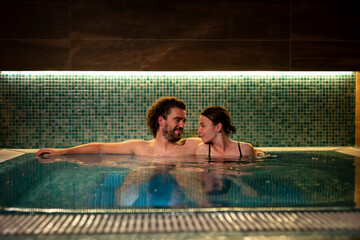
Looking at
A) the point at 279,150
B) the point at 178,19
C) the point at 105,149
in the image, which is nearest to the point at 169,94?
the point at 178,19

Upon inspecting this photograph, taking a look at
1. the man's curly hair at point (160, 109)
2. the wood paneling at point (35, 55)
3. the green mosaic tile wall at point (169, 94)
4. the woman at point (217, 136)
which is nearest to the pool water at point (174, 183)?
the woman at point (217, 136)

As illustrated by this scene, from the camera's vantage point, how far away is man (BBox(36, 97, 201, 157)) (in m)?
4.18

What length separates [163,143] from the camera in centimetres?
424

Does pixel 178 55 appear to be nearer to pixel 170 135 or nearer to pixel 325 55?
pixel 170 135

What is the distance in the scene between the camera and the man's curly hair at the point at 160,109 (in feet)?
13.9

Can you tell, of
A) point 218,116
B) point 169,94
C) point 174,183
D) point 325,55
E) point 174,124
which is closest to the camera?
point 174,183

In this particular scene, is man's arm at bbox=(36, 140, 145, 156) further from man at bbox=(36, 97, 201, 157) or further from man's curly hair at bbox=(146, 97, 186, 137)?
man's curly hair at bbox=(146, 97, 186, 137)

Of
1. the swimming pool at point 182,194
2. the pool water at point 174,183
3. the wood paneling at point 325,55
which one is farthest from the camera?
the wood paneling at point 325,55

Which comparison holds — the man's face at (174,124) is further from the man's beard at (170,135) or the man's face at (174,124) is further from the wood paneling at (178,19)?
the wood paneling at (178,19)

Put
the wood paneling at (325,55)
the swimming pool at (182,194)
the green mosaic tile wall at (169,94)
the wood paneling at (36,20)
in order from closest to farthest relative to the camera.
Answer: the swimming pool at (182,194), the wood paneling at (36,20), the wood paneling at (325,55), the green mosaic tile wall at (169,94)

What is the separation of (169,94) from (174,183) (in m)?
2.37

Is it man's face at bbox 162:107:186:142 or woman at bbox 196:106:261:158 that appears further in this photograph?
man's face at bbox 162:107:186:142

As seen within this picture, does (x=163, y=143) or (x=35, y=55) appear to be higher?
(x=35, y=55)

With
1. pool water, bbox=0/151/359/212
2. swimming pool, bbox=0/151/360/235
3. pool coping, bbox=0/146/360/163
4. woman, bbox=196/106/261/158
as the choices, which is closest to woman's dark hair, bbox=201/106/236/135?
woman, bbox=196/106/261/158
